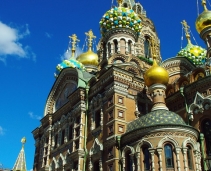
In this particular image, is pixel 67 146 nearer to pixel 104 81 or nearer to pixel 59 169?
pixel 59 169

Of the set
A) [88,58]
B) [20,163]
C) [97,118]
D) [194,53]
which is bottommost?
[20,163]

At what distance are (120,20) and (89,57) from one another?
7.37 m

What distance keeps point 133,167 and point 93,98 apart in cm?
455

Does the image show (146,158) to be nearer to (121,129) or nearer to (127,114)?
(121,129)

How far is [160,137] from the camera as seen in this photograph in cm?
1121

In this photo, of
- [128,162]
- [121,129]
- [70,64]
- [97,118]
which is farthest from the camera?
[70,64]

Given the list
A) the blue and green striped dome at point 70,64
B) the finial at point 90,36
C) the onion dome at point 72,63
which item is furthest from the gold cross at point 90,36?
the blue and green striped dome at point 70,64

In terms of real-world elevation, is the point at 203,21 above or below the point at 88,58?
below

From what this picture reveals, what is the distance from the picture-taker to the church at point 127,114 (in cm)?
1130

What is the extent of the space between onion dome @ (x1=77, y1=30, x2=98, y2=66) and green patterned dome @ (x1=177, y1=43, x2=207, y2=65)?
6.63m

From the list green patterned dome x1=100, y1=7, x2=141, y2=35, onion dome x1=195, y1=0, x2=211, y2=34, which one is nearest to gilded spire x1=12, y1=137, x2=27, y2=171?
green patterned dome x1=100, y1=7, x2=141, y2=35

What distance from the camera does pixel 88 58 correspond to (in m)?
25.2

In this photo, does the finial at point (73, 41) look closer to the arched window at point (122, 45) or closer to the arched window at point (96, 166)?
the arched window at point (122, 45)

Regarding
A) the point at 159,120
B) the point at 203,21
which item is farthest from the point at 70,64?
the point at 159,120
